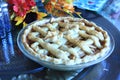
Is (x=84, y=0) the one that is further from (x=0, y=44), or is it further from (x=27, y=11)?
(x=0, y=44)

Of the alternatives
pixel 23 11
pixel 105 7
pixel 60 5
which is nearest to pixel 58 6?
pixel 60 5

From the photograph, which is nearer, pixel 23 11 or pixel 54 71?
pixel 54 71

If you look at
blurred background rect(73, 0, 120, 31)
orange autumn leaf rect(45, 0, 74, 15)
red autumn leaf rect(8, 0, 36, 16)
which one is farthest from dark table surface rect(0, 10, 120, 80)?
blurred background rect(73, 0, 120, 31)

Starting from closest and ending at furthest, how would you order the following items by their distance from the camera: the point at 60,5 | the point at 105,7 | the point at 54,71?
the point at 54,71, the point at 60,5, the point at 105,7

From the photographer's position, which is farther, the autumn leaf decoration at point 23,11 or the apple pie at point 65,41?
the autumn leaf decoration at point 23,11

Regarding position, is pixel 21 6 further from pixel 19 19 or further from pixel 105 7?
pixel 105 7

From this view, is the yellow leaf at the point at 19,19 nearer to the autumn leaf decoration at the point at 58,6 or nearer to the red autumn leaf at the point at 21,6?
the red autumn leaf at the point at 21,6

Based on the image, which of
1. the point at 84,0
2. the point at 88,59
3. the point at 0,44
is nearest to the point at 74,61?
the point at 88,59

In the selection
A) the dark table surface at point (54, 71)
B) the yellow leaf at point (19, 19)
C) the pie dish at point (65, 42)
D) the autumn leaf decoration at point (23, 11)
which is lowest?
the dark table surface at point (54, 71)

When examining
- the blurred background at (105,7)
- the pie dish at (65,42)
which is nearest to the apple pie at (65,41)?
the pie dish at (65,42)
